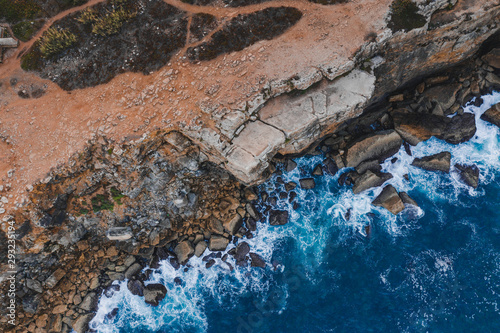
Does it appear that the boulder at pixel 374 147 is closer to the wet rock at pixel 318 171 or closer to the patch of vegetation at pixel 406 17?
the wet rock at pixel 318 171

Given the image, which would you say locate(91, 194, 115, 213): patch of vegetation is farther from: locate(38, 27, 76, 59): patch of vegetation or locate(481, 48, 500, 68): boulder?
locate(481, 48, 500, 68): boulder

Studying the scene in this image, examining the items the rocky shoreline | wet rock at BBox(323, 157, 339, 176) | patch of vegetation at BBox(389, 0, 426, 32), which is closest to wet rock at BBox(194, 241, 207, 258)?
the rocky shoreline

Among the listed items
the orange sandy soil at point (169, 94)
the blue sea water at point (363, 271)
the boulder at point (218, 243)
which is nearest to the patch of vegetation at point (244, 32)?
the orange sandy soil at point (169, 94)

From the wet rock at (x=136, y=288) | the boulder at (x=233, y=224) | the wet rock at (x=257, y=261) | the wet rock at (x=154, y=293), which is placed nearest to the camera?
the wet rock at (x=154, y=293)

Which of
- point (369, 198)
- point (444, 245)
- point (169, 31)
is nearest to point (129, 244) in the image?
point (169, 31)

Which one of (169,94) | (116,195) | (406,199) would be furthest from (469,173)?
(116,195)

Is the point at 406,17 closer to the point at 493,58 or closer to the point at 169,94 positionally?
the point at 493,58
